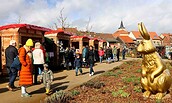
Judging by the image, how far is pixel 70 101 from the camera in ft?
22.7

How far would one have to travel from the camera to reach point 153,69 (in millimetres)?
7035

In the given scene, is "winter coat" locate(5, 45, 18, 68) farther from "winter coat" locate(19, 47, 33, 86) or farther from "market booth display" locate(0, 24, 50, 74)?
"market booth display" locate(0, 24, 50, 74)

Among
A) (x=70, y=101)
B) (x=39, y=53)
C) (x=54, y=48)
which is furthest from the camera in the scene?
(x=54, y=48)

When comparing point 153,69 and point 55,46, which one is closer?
point 153,69

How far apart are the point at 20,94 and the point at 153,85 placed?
14.4 ft

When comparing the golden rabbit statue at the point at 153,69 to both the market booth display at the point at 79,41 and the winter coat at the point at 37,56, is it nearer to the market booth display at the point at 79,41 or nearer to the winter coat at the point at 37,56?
the winter coat at the point at 37,56

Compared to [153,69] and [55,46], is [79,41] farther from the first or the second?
[153,69]

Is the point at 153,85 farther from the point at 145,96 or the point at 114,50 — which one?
the point at 114,50

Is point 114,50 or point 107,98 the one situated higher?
point 114,50

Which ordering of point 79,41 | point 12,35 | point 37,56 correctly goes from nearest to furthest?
point 37,56 < point 12,35 < point 79,41

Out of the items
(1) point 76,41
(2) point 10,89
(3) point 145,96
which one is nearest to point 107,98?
(3) point 145,96

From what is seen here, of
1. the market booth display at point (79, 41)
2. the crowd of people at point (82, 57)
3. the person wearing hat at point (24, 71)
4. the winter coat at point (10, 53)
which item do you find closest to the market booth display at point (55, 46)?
the crowd of people at point (82, 57)

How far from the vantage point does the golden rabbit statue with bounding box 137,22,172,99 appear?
695cm

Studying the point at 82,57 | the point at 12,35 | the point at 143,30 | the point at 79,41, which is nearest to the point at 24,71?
the point at 143,30
